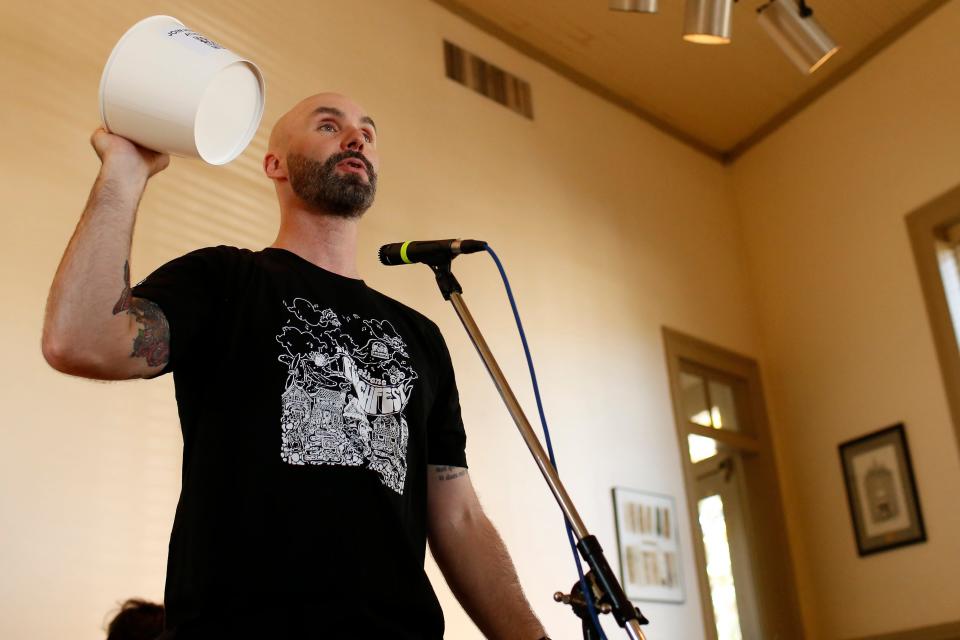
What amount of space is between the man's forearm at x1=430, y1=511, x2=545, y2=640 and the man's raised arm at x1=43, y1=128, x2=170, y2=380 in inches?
22.6

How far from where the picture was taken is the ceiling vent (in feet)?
13.4

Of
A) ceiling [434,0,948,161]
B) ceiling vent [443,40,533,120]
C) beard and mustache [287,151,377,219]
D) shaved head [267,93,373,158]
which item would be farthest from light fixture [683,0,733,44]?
beard and mustache [287,151,377,219]

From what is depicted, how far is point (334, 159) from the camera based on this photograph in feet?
5.38

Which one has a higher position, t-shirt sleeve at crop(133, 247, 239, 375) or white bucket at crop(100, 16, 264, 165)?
white bucket at crop(100, 16, 264, 165)

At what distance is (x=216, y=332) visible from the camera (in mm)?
1293

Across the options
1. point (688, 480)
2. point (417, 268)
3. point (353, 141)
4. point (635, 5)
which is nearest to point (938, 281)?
point (688, 480)

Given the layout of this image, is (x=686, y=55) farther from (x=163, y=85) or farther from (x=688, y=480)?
(x=163, y=85)

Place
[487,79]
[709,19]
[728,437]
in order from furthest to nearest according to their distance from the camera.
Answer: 1. [728,437]
2. [487,79]
3. [709,19]

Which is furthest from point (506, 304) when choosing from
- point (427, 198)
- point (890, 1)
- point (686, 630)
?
point (890, 1)

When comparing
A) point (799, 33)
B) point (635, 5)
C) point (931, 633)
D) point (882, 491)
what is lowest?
point (931, 633)

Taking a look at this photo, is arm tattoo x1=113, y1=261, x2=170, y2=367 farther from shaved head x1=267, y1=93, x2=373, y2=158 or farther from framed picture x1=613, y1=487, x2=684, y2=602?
framed picture x1=613, y1=487, x2=684, y2=602

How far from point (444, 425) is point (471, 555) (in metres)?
0.20

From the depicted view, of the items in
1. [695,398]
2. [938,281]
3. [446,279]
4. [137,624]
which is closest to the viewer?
[446,279]

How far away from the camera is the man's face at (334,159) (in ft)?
5.25
